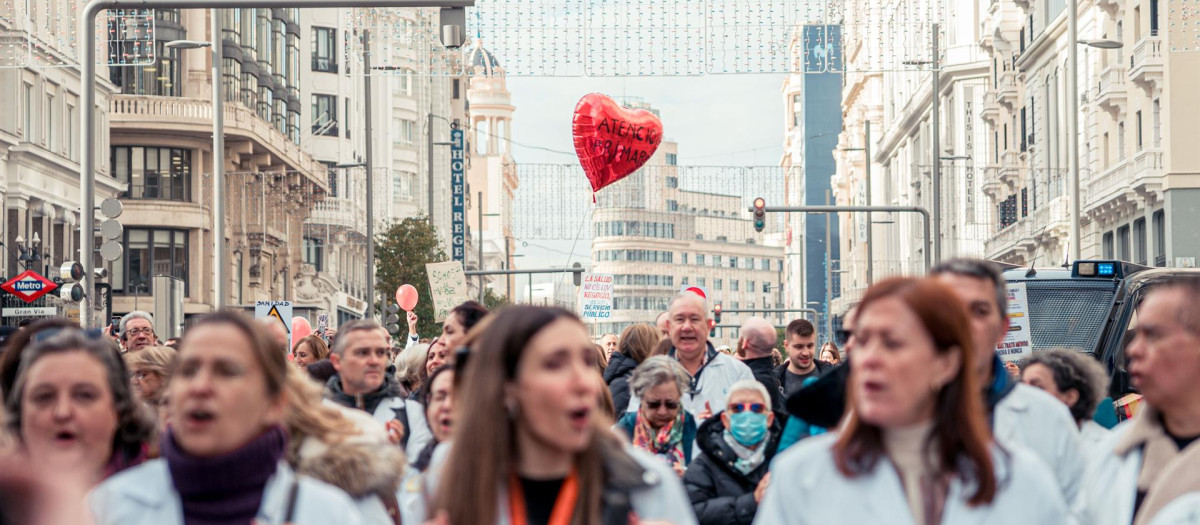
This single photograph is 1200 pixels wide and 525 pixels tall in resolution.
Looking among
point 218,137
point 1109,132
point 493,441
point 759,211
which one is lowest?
point 493,441

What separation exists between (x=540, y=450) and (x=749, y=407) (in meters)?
3.74

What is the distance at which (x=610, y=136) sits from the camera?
80.8ft

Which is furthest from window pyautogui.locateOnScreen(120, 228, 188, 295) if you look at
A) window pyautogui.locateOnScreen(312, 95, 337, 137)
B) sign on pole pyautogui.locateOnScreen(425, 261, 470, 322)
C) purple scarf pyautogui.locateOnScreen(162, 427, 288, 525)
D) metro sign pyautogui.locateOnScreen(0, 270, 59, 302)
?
purple scarf pyautogui.locateOnScreen(162, 427, 288, 525)

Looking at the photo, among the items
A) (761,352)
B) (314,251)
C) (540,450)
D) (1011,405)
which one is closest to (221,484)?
(540,450)

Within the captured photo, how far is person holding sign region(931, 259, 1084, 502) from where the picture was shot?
199 inches

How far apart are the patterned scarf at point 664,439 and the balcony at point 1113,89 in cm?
3964

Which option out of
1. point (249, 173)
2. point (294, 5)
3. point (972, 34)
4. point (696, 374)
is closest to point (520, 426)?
point (696, 374)

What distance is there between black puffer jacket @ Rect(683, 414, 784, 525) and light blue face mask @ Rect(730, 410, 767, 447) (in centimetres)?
6

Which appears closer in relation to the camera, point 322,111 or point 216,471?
point 216,471

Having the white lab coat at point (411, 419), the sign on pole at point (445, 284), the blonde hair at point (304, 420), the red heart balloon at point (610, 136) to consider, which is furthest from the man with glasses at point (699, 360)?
the sign on pole at point (445, 284)

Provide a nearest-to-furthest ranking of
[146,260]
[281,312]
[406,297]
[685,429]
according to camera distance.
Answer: [685,429], [281,312], [406,297], [146,260]

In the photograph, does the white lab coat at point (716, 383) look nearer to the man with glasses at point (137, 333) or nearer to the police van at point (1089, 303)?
the man with glasses at point (137, 333)

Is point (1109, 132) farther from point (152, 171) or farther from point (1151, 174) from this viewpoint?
point (152, 171)

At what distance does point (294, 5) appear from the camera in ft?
53.8
